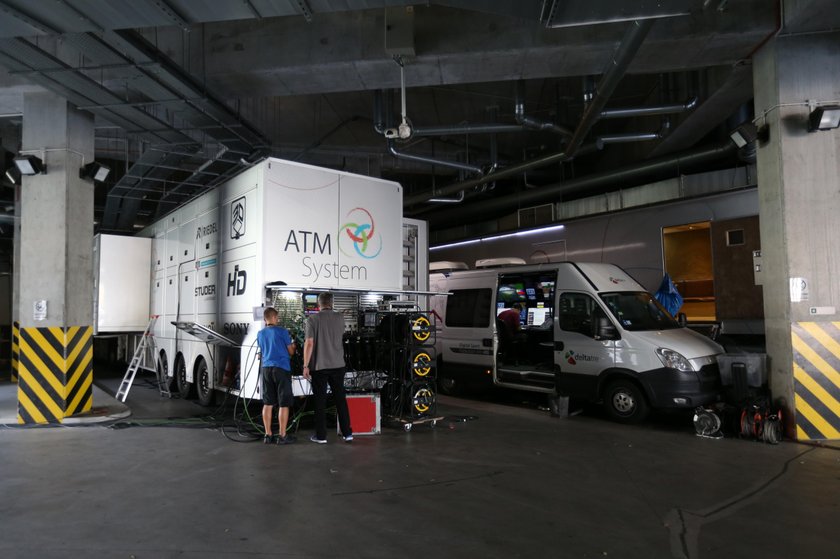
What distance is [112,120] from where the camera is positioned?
8.72 m

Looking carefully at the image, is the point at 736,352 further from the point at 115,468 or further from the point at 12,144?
the point at 12,144

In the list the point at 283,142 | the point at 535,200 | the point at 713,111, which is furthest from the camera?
the point at 535,200

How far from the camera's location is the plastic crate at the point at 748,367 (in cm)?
735

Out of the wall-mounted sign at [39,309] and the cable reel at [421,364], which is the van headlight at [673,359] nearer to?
the cable reel at [421,364]

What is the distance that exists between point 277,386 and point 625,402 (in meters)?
4.98

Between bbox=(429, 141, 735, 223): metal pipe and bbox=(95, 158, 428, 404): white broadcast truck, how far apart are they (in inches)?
218

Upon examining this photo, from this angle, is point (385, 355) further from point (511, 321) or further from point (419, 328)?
point (511, 321)

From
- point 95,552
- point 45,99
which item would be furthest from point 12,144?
point 95,552

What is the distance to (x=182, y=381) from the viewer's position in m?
10.5

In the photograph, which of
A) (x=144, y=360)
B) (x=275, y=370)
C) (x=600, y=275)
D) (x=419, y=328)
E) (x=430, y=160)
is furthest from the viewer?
(x=144, y=360)

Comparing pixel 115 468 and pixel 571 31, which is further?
pixel 571 31

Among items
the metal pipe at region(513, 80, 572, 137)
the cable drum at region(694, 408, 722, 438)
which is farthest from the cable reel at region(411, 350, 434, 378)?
the metal pipe at region(513, 80, 572, 137)

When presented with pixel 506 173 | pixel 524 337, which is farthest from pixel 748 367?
pixel 506 173

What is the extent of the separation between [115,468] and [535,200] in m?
12.1
